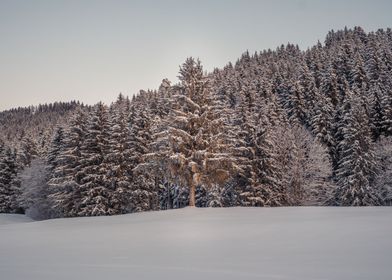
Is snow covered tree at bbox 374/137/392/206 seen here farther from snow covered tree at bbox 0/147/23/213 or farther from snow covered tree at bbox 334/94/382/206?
snow covered tree at bbox 0/147/23/213

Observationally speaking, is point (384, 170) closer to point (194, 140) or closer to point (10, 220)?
point (194, 140)

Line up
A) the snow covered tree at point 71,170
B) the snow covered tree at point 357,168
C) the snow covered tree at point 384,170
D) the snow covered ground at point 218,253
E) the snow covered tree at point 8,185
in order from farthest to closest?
the snow covered tree at point 8,185, the snow covered tree at point 384,170, the snow covered tree at point 357,168, the snow covered tree at point 71,170, the snow covered ground at point 218,253

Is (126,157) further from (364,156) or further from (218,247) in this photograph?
(218,247)

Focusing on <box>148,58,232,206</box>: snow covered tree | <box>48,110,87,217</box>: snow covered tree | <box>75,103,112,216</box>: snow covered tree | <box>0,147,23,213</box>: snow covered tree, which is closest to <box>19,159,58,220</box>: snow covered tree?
<box>48,110,87,217</box>: snow covered tree

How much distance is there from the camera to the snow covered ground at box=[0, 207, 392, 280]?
22.9 ft

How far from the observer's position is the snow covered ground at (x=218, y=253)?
6988 mm

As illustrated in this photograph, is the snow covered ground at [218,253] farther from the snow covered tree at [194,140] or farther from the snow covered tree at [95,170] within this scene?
the snow covered tree at [95,170]

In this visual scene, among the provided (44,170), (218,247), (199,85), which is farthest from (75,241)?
(44,170)

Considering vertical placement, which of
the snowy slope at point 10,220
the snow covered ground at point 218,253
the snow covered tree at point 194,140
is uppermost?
the snow covered tree at point 194,140

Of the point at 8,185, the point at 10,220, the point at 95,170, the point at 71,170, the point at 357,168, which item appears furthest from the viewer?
the point at 8,185

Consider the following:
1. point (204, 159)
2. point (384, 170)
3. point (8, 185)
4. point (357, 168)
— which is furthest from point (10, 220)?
point (384, 170)

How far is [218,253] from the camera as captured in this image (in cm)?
886

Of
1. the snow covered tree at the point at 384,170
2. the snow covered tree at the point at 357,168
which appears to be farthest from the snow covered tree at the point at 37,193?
the snow covered tree at the point at 384,170

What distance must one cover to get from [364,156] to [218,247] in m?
37.8
